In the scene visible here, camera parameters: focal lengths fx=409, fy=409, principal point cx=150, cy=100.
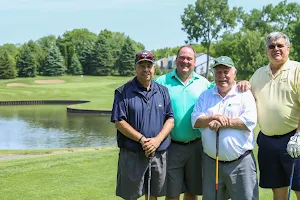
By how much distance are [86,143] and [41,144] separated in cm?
199

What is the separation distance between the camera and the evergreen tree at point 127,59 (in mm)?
71875

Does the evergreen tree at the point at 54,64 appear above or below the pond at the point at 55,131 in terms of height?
above

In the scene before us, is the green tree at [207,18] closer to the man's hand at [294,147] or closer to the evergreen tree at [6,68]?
the evergreen tree at [6,68]

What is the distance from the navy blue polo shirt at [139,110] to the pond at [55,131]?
13119 mm

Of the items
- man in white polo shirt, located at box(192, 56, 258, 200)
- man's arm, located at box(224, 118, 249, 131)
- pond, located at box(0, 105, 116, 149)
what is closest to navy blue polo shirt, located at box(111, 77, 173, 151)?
man in white polo shirt, located at box(192, 56, 258, 200)

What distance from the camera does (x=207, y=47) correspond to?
61.9 meters

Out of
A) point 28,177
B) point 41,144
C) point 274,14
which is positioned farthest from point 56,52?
point 28,177

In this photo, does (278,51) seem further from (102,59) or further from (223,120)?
(102,59)

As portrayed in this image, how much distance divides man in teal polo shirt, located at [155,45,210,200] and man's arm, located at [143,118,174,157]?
0.26 m

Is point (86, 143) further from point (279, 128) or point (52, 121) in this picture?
point (279, 128)

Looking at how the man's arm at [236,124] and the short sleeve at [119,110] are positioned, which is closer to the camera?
the man's arm at [236,124]

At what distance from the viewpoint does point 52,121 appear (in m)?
27.3

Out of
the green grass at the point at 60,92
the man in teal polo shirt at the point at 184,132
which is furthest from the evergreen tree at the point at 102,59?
the man in teal polo shirt at the point at 184,132

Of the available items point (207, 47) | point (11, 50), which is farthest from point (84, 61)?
point (11, 50)
